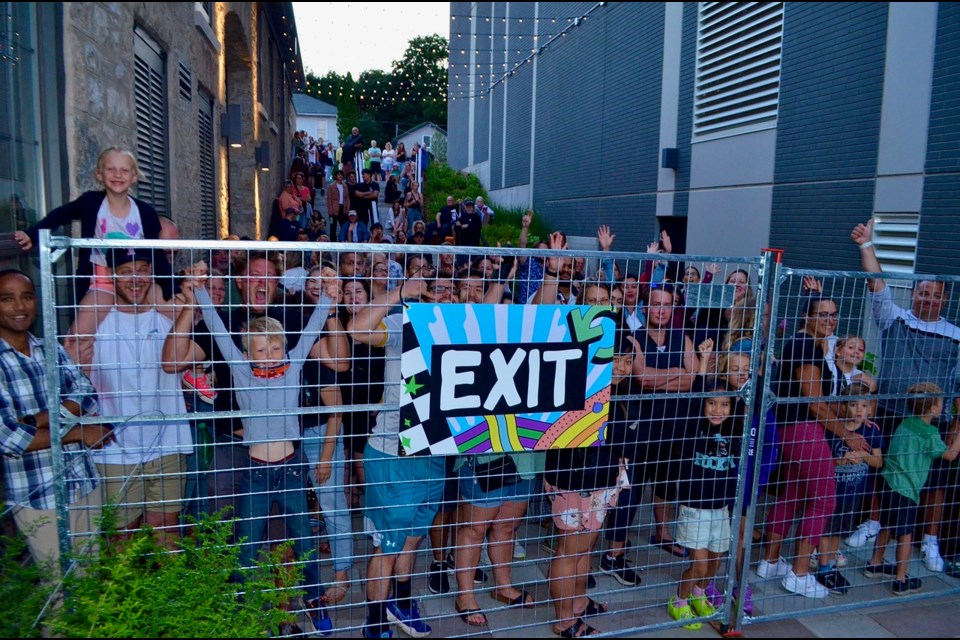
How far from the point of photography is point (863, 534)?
522 cm

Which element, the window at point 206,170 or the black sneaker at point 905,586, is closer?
the black sneaker at point 905,586

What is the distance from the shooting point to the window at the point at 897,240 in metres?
6.48

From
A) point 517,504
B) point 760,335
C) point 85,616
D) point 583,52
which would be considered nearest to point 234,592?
point 85,616

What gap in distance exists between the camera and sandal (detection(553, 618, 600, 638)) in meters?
3.80

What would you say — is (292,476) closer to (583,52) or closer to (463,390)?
(463,390)

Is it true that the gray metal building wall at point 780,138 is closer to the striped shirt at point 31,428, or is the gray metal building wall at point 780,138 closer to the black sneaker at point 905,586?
the black sneaker at point 905,586

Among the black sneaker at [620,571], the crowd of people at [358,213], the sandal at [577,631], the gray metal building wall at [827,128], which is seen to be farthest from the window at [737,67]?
the sandal at [577,631]

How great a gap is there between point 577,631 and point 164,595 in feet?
7.46

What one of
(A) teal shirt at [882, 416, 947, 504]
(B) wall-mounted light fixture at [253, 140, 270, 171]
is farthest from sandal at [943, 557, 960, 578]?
(B) wall-mounted light fixture at [253, 140, 270, 171]

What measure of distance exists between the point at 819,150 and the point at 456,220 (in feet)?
30.3

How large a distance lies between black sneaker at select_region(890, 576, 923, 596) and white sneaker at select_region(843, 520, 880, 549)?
0.34 m

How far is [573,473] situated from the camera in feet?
12.8

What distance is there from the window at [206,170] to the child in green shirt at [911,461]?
7.73 metres

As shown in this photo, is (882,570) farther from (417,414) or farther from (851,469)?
(417,414)
